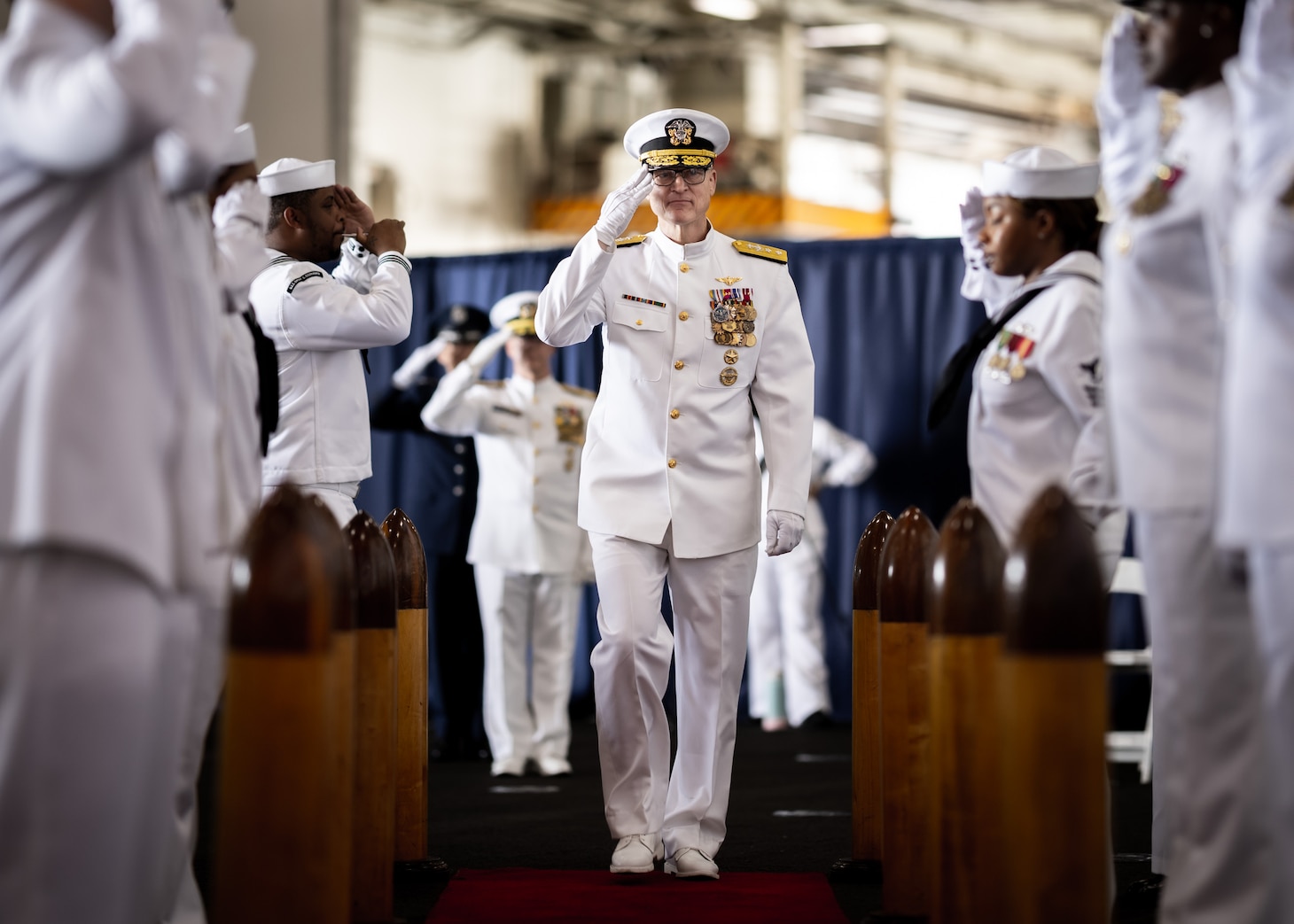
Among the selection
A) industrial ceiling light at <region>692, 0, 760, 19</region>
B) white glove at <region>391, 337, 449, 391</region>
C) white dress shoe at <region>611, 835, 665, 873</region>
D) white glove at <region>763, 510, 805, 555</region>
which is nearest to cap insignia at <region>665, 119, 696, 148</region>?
white glove at <region>763, 510, 805, 555</region>

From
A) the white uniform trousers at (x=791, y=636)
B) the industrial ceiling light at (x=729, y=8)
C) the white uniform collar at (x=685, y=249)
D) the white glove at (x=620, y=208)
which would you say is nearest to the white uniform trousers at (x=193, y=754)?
the white glove at (x=620, y=208)

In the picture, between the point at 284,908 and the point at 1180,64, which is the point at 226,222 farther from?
the point at 1180,64

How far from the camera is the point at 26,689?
2076 mm

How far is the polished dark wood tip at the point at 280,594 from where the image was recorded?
2246 mm

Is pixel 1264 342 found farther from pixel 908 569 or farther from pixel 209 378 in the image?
pixel 209 378

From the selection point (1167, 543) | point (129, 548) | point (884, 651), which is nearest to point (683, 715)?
point (884, 651)

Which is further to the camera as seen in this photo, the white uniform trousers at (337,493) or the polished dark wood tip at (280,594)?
the white uniform trousers at (337,493)

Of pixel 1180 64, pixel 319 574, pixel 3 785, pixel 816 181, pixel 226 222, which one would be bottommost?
pixel 3 785

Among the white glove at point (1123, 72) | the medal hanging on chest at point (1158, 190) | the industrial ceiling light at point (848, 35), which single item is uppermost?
the industrial ceiling light at point (848, 35)

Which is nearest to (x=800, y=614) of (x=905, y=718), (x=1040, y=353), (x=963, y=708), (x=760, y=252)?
(x=760, y=252)

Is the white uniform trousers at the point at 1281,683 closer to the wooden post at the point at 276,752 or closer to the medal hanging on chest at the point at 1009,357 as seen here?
the medal hanging on chest at the point at 1009,357

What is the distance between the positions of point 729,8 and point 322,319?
34.5ft

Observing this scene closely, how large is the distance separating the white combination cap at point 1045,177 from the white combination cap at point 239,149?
1.57 m

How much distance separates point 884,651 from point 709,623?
2.01 ft
